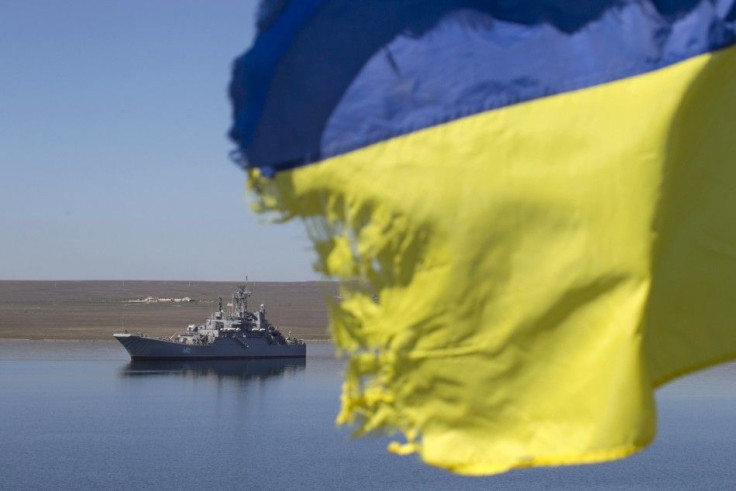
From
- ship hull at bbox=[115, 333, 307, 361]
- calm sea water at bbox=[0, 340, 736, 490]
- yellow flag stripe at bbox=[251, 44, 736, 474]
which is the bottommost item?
calm sea water at bbox=[0, 340, 736, 490]

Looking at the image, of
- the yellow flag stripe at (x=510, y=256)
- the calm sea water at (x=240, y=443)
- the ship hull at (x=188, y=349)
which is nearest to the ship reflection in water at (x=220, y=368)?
the ship hull at (x=188, y=349)

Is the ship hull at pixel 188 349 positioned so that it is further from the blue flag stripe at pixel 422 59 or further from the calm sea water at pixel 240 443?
the blue flag stripe at pixel 422 59

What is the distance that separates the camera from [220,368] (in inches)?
2746

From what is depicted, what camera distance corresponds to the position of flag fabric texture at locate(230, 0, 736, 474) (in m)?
2.87

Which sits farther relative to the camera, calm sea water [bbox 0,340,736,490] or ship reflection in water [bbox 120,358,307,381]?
ship reflection in water [bbox 120,358,307,381]

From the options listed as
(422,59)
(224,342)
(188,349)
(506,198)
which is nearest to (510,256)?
(506,198)

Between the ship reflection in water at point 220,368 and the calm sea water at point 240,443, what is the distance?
418cm

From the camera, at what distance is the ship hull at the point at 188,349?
237ft

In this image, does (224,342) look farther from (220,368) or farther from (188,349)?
(220,368)

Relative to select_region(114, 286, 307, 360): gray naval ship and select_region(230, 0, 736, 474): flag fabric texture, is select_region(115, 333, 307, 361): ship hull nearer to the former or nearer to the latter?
select_region(114, 286, 307, 360): gray naval ship

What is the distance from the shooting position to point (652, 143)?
2867mm

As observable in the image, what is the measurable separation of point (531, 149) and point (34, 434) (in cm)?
3390

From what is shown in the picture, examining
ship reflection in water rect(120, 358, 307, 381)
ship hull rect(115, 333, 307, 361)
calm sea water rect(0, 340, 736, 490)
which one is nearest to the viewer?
calm sea water rect(0, 340, 736, 490)

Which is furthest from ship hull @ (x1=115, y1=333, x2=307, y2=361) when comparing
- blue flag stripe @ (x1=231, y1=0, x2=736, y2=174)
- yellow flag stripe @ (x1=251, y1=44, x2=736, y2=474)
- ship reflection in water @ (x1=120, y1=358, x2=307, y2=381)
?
yellow flag stripe @ (x1=251, y1=44, x2=736, y2=474)
